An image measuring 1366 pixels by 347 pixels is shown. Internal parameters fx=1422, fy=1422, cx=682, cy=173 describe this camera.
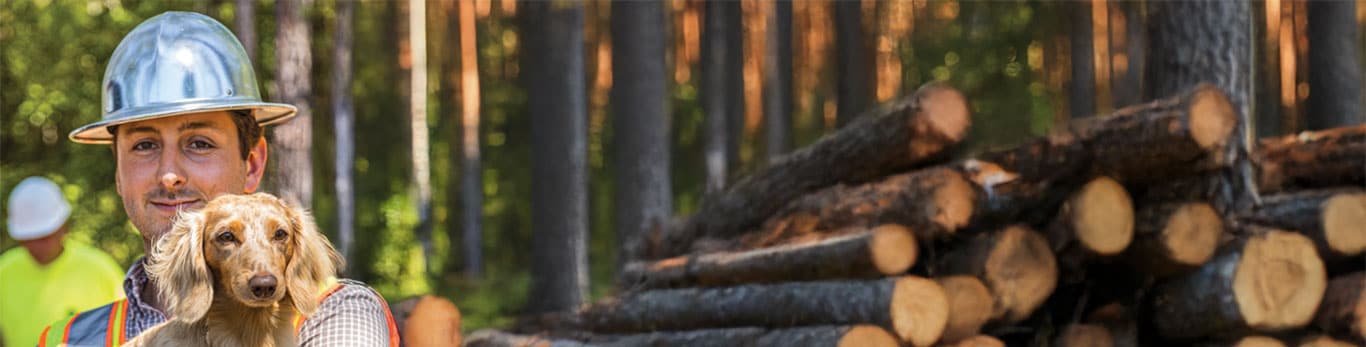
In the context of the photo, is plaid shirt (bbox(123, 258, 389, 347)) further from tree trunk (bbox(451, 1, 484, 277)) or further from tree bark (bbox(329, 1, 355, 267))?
tree trunk (bbox(451, 1, 484, 277))

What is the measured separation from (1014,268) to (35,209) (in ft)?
14.7

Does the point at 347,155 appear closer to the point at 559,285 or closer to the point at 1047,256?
the point at 559,285

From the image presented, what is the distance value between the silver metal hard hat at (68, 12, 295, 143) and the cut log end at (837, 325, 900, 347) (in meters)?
Result: 4.83

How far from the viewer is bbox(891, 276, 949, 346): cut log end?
6828 millimetres

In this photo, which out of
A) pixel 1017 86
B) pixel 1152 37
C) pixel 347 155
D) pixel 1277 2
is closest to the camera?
pixel 1152 37

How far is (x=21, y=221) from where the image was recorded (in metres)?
4.91

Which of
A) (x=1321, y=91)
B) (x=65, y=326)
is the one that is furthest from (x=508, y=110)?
(x=65, y=326)

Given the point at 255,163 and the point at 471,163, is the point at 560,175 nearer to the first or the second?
the point at 471,163

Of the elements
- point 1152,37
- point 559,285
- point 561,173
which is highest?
point 1152,37

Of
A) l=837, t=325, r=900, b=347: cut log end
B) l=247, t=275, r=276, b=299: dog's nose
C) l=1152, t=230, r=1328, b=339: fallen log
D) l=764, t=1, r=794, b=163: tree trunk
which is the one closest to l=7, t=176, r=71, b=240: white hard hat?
l=247, t=275, r=276, b=299: dog's nose

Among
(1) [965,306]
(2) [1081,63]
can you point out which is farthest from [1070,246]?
(2) [1081,63]

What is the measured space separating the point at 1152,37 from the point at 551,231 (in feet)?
29.1

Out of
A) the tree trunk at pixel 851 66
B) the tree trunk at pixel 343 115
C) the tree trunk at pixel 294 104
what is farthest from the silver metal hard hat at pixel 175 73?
the tree trunk at pixel 851 66

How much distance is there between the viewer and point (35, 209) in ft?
16.6
